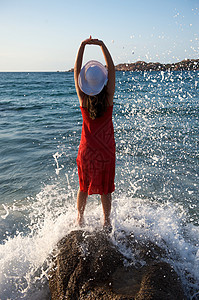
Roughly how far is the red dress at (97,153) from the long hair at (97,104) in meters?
0.06

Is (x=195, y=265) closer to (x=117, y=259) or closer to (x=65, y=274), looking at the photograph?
(x=117, y=259)

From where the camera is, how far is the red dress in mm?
2771

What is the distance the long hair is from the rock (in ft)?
4.19

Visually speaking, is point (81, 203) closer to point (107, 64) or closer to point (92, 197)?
point (92, 197)

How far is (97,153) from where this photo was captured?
9.21 ft

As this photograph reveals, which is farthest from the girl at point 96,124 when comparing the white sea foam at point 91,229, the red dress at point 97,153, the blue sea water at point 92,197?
the blue sea water at point 92,197

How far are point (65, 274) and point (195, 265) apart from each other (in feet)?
4.20

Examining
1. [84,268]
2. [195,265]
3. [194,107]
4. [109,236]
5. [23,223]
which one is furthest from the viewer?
[194,107]

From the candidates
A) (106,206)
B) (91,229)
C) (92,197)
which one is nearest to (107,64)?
(106,206)

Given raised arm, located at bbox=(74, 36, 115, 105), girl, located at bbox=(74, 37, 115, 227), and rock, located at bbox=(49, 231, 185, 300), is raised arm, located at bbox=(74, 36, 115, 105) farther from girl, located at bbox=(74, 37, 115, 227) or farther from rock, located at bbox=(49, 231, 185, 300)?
rock, located at bbox=(49, 231, 185, 300)

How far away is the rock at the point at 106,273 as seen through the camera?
2115mm

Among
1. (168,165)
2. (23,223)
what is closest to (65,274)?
(23,223)

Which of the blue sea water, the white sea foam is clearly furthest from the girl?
the blue sea water

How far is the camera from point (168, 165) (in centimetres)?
564
